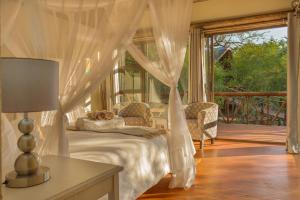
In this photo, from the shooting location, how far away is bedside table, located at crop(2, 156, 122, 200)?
1126 millimetres

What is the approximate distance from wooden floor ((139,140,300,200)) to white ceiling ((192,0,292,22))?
101 inches

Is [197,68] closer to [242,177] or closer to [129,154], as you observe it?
[242,177]

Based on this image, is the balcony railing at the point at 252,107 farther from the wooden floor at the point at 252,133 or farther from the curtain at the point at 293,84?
the curtain at the point at 293,84

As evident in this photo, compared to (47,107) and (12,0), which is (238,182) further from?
(12,0)

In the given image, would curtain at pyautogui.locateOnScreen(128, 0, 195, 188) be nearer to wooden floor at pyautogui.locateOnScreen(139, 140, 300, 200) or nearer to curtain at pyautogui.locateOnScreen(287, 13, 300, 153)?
wooden floor at pyautogui.locateOnScreen(139, 140, 300, 200)

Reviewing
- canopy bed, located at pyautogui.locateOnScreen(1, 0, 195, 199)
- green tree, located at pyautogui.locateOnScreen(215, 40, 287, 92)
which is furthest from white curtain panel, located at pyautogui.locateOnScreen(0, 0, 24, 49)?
green tree, located at pyautogui.locateOnScreen(215, 40, 287, 92)

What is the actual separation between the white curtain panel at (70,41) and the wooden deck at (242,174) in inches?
52.7

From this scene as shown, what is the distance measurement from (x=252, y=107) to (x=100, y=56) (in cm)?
591

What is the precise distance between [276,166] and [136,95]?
3.40 m

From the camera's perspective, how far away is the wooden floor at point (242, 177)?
276 cm

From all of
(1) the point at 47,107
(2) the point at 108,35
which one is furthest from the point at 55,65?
(2) the point at 108,35

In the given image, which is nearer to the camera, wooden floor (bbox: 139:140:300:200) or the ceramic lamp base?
the ceramic lamp base

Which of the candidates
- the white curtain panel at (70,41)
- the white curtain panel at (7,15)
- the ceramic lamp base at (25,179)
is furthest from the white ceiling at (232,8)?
the ceramic lamp base at (25,179)

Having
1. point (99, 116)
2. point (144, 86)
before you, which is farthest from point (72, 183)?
point (144, 86)
